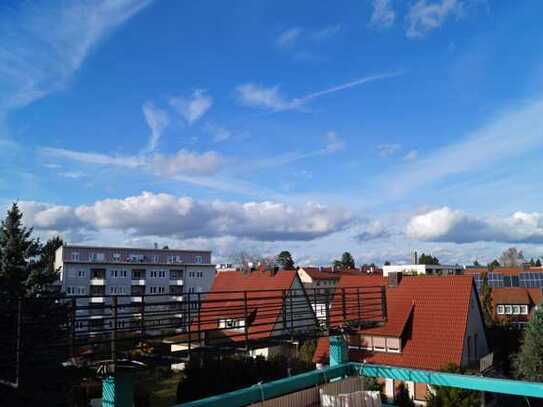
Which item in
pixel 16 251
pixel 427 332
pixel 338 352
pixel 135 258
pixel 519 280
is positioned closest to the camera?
pixel 338 352

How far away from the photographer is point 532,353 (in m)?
19.3

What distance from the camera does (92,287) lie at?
53.1m

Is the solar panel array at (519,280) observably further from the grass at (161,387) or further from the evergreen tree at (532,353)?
the grass at (161,387)

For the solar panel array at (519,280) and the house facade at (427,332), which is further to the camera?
the solar panel array at (519,280)

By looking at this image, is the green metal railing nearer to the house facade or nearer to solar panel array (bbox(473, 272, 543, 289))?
the house facade

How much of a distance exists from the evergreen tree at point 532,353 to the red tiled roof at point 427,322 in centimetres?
237

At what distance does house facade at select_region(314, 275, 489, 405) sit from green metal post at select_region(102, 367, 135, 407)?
1669 cm

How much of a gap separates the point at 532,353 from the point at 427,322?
4139mm

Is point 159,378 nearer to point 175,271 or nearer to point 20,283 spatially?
point 20,283

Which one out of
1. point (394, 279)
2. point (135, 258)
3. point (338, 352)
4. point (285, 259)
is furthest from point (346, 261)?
point (338, 352)

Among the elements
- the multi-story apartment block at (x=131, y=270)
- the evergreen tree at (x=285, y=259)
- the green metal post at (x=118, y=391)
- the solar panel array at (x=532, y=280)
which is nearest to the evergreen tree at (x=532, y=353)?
the green metal post at (x=118, y=391)

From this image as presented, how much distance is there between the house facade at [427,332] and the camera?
20078 millimetres

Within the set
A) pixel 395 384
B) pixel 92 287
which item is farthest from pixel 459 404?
pixel 92 287

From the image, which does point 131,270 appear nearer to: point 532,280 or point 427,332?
point 532,280
